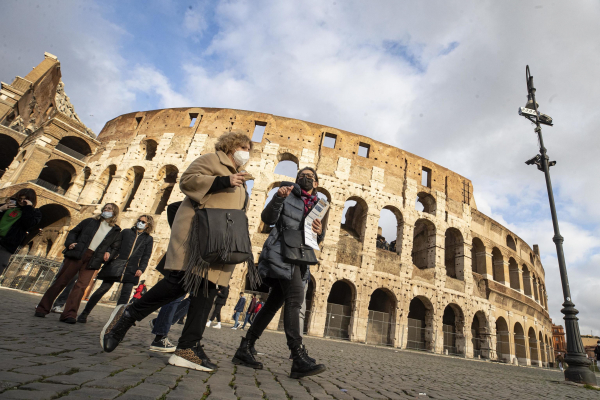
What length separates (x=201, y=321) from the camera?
232 centimetres

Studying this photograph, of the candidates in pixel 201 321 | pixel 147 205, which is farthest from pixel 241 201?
pixel 147 205

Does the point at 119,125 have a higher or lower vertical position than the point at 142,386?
higher

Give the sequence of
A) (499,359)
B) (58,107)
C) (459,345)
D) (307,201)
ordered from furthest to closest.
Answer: (58,107) → (499,359) → (459,345) → (307,201)

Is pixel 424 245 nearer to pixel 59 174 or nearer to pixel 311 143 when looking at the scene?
pixel 311 143

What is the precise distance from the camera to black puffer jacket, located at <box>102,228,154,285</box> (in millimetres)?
4473

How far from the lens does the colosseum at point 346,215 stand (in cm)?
1448

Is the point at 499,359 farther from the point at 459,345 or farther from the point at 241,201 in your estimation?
the point at 241,201

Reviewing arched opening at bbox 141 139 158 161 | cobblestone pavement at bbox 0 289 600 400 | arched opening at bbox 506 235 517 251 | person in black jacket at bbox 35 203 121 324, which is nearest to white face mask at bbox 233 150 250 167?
cobblestone pavement at bbox 0 289 600 400

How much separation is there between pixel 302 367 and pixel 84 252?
3647 millimetres

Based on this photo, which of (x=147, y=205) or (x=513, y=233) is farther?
(x=513, y=233)

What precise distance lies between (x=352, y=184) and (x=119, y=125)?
15.4 metres

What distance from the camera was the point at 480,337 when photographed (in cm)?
1667

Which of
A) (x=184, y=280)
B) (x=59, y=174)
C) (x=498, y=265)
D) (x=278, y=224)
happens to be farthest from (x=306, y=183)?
(x=59, y=174)

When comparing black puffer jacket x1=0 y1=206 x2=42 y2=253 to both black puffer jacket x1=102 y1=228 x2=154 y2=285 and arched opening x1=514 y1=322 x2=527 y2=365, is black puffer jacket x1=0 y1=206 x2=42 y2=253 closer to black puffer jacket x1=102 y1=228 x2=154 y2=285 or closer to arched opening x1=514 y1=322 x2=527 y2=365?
black puffer jacket x1=102 y1=228 x2=154 y2=285
